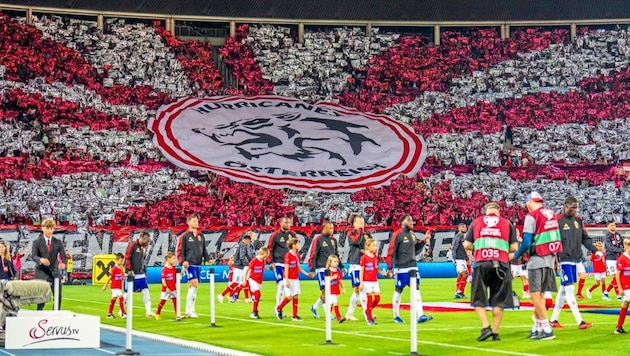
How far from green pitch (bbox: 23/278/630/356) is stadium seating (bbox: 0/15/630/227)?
21.3 metres

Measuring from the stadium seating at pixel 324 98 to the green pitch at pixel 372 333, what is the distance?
21.3m

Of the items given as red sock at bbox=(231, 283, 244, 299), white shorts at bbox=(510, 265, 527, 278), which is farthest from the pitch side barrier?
white shorts at bbox=(510, 265, 527, 278)

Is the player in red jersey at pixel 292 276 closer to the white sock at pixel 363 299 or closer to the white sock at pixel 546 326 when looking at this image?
the white sock at pixel 363 299

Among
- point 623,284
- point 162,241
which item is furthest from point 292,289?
point 162,241

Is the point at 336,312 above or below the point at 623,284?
below

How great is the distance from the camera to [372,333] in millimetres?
20500

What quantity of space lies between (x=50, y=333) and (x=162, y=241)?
29165mm

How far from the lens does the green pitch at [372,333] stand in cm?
1703

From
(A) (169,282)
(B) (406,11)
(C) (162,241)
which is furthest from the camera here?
(B) (406,11)

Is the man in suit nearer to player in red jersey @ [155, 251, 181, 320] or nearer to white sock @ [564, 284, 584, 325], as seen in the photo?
player in red jersey @ [155, 251, 181, 320]

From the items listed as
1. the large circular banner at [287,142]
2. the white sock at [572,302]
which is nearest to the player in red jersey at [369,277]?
the white sock at [572,302]

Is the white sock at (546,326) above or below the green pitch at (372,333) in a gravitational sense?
above

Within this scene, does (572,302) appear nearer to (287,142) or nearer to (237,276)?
(237,276)

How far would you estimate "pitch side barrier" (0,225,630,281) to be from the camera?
44.5m
